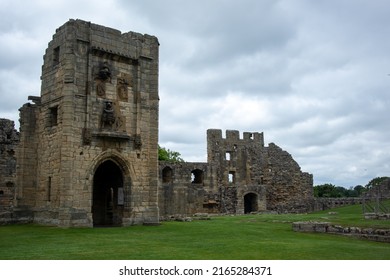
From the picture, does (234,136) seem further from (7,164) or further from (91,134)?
(91,134)

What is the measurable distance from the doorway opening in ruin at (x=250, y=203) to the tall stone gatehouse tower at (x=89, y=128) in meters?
21.9

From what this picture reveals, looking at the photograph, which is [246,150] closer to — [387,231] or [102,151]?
[102,151]

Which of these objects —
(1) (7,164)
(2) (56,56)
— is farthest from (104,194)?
(1) (7,164)

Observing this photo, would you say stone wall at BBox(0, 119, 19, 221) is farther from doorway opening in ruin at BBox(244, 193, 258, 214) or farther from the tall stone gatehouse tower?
doorway opening in ruin at BBox(244, 193, 258, 214)

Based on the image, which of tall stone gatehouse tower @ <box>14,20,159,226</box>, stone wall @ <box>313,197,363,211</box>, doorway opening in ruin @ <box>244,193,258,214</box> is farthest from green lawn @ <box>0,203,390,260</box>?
stone wall @ <box>313,197,363,211</box>

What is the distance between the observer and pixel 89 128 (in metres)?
19.4

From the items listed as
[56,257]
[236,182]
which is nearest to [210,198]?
[236,182]

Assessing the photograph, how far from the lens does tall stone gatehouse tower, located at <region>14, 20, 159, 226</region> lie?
18891 millimetres

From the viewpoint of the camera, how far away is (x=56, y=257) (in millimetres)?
9680

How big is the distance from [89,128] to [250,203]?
87.8 feet

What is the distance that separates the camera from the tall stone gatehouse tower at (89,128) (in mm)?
18891

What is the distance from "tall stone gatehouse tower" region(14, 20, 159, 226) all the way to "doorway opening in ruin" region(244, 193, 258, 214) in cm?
2185

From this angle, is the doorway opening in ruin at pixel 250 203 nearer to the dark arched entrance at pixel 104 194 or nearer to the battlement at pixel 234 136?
the battlement at pixel 234 136

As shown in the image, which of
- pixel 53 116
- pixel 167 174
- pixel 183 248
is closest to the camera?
pixel 183 248
